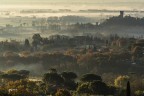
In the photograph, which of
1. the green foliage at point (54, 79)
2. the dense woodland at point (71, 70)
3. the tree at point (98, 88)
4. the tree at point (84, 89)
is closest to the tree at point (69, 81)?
the dense woodland at point (71, 70)

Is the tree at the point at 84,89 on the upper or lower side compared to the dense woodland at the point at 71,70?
upper

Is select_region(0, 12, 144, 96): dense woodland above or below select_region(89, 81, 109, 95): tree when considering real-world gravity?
below

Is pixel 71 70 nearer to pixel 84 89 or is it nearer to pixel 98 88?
pixel 84 89

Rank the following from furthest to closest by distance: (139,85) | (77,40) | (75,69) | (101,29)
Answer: (101,29) → (77,40) → (75,69) → (139,85)

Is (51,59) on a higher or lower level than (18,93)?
lower

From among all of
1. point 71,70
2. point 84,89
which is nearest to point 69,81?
point 84,89

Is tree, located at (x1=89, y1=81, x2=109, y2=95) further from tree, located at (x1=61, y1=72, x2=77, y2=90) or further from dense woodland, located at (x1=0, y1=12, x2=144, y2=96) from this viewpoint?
tree, located at (x1=61, y1=72, x2=77, y2=90)

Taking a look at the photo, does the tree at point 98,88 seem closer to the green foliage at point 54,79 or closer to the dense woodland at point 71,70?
the dense woodland at point 71,70

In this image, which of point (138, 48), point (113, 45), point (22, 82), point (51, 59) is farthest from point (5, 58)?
point (22, 82)

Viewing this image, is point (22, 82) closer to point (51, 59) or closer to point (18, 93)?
point (18, 93)

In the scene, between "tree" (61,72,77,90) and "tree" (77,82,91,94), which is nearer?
"tree" (77,82,91,94)

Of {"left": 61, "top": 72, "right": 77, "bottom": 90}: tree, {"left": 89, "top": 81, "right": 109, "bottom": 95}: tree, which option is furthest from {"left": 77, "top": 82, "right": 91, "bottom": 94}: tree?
{"left": 61, "top": 72, "right": 77, "bottom": 90}: tree
